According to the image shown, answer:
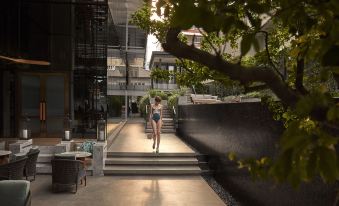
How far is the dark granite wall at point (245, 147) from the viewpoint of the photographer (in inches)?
212

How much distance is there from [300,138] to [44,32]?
58.8 feet

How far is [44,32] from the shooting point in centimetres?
1742

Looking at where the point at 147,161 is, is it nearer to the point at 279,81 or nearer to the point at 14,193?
the point at 14,193

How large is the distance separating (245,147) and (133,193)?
3.18 metres

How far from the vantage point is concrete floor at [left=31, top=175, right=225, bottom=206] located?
852 cm

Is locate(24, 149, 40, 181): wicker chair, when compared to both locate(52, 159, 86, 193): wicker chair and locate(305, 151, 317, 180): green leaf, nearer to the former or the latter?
locate(52, 159, 86, 193): wicker chair

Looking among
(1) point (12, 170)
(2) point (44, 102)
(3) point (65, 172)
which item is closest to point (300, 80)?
(1) point (12, 170)

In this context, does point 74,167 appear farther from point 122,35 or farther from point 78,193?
point 122,35

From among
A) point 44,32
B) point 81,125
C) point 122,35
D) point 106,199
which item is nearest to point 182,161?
point 106,199

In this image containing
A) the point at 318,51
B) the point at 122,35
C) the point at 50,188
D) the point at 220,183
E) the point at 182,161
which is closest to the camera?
the point at 318,51

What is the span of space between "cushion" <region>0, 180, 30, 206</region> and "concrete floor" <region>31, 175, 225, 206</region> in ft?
A: 10.7

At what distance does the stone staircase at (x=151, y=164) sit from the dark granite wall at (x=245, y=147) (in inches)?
29.5

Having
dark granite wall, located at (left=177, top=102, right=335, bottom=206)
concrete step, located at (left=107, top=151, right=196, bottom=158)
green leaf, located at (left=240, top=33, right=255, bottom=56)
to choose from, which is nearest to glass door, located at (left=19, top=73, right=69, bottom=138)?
→ concrete step, located at (left=107, top=151, right=196, bottom=158)

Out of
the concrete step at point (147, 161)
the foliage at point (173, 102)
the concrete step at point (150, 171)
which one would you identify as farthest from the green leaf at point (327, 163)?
the foliage at point (173, 102)
